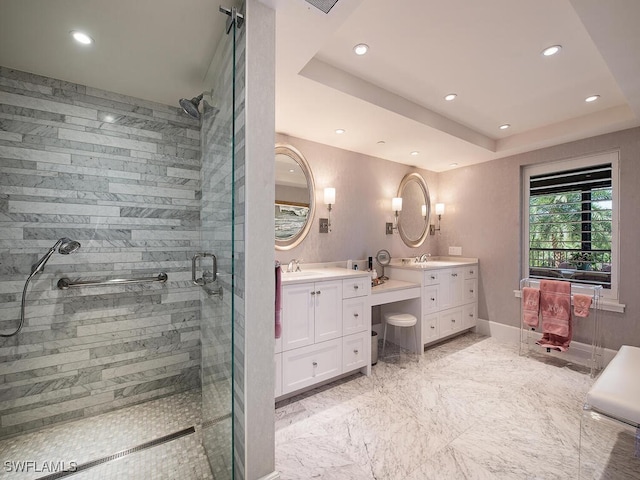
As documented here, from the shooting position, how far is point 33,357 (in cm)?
176

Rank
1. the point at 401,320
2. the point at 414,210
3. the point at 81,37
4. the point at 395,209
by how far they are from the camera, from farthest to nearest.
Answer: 1. the point at 414,210
2. the point at 395,209
3. the point at 401,320
4. the point at 81,37

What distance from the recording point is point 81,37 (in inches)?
59.0

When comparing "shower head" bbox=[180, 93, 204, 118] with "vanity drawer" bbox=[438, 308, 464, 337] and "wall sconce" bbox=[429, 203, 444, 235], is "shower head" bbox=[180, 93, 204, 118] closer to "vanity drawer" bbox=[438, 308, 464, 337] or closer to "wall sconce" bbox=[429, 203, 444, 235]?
"vanity drawer" bbox=[438, 308, 464, 337]

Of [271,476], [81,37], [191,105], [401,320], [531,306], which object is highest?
[81,37]

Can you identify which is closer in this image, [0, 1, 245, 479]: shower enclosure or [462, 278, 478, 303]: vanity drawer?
[0, 1, 245, 479]: shower enclosure

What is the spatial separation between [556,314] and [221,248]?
3.40 meters

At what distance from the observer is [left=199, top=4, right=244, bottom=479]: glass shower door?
1.28 meters

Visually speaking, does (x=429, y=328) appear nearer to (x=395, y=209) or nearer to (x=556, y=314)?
(x=556, y=314)

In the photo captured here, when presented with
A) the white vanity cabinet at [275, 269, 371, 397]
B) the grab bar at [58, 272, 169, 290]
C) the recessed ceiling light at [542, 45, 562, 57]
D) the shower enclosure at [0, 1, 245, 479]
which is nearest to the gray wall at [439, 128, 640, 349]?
the recessed ceiling light at [542, 45, 562, 57]

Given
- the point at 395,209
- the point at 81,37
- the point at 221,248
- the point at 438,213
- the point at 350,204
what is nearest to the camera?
the point at 221,248

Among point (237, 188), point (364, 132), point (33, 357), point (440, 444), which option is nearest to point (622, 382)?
point (440, 444)

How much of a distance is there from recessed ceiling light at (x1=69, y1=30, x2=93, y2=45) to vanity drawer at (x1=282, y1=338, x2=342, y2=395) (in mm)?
2272

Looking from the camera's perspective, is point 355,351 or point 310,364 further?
point 355,351

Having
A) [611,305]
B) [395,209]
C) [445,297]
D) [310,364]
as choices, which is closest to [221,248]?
[310,364]
